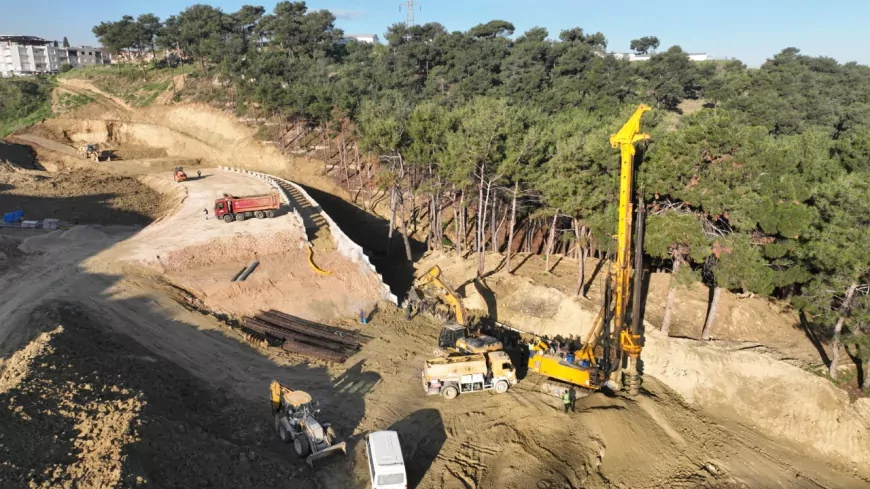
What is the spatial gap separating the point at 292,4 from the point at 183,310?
253ft

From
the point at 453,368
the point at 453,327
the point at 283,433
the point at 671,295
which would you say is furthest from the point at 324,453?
the point at 671,295

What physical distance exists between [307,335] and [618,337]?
15868mm

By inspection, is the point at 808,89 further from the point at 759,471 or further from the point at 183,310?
the point at 183,310

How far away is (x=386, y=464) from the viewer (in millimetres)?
16188

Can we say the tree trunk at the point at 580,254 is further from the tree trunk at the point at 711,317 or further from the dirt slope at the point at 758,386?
the tree trunk at the point at 711,317

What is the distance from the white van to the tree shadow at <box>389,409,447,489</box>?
1912mm

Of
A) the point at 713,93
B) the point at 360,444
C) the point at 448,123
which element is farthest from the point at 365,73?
the point at 360,444

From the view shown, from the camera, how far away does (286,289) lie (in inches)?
1243

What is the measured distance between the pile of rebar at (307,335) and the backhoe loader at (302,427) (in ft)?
21.0

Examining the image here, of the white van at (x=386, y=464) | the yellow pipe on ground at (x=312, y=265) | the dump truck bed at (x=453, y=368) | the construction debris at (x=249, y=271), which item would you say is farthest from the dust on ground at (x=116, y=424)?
the yellow pipe on ground at (x=312, y=265)

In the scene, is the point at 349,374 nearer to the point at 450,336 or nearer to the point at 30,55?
the point at 450,336

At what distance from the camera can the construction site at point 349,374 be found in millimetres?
17094

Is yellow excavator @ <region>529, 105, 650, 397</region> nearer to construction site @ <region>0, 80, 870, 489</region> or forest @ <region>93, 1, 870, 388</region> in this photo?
construction site @ <region>0, 80, 870, 489</region>

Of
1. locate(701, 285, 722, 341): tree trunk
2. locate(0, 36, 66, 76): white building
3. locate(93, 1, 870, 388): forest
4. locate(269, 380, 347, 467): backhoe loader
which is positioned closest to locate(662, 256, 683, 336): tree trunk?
locate(93, 1, 870, 388): forest
